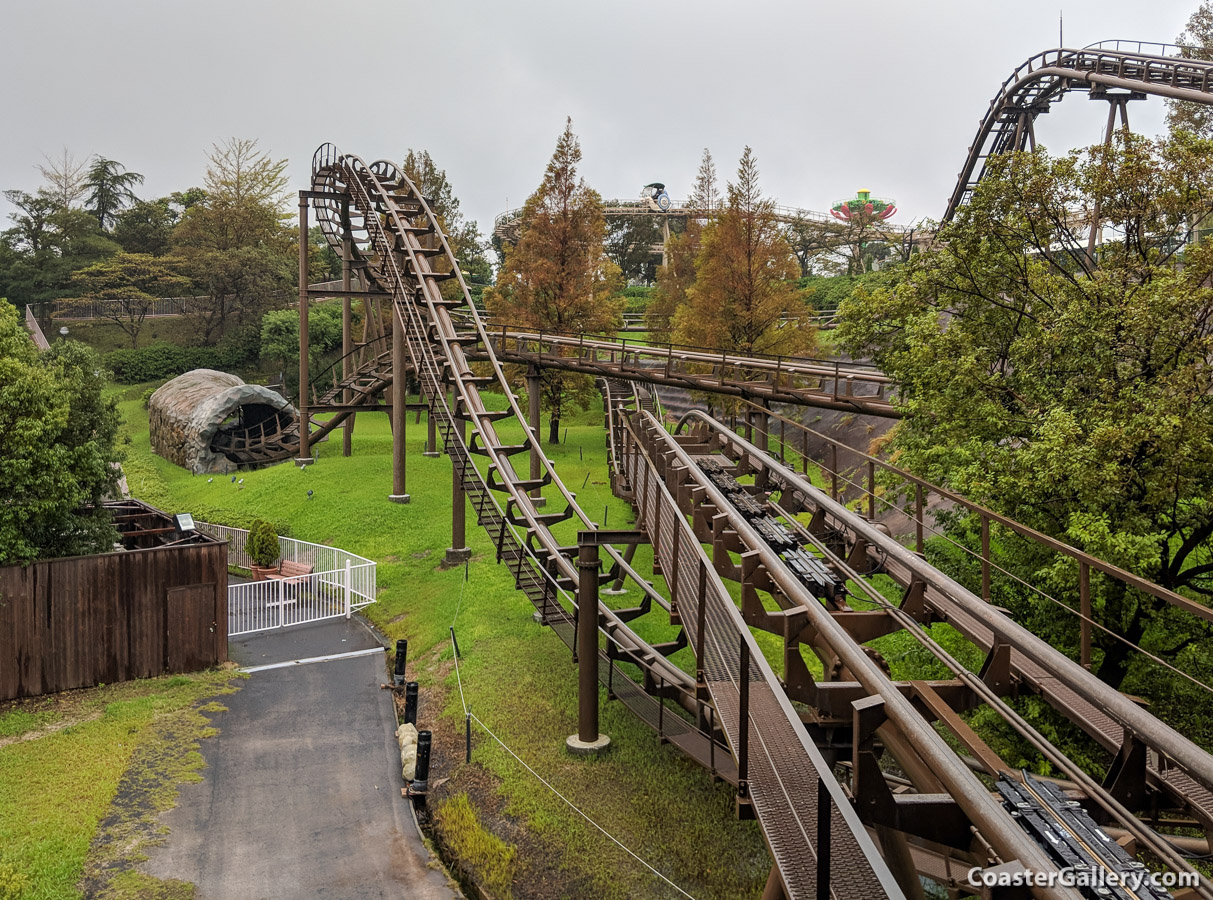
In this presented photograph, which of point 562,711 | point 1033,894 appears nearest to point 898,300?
point 562,711

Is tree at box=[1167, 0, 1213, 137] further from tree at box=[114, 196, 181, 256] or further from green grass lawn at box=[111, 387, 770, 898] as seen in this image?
tree at box=[114, 196, 181, 256]

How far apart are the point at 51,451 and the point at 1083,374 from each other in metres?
14.7

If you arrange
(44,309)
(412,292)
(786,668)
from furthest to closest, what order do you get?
(44,309) → (412,292) → (786,668)

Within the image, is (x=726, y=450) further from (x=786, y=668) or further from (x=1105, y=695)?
(x=1105, y=695)

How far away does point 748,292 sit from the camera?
24656 mm

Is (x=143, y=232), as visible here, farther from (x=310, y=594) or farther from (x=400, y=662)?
(x=400, y=662)

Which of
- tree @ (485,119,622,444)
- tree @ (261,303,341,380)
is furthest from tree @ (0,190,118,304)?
tree @ (485,119,622,444)

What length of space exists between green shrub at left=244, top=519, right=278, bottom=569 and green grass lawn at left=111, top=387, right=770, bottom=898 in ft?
5.07

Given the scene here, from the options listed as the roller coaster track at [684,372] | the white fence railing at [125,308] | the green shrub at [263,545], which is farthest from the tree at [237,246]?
the green shrub at [263,545]

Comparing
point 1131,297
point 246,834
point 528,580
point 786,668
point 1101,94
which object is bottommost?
point 246,834

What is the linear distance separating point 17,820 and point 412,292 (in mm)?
13259

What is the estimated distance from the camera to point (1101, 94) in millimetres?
24000

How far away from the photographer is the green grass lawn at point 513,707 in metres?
8.77

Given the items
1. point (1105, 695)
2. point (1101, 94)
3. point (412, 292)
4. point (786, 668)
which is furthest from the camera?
point (1101, 94)
